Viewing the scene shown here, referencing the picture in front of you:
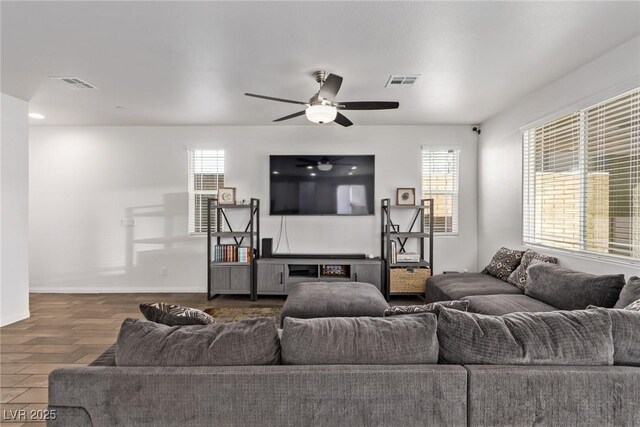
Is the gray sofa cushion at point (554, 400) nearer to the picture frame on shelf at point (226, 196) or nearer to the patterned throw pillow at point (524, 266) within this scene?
the patterned throw pillow at point (524, 266)

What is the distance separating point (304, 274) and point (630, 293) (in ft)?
11.5

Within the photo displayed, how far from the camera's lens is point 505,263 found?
3.88 metres

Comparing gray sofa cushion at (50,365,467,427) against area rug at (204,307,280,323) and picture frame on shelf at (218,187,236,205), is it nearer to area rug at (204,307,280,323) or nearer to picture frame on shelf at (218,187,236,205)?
area rug at (204,307,280,323)

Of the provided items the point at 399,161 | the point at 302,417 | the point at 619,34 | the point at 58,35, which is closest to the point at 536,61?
the point at 619,34

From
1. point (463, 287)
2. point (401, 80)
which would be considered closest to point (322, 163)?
point (401, 80)

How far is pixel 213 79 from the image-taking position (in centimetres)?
330

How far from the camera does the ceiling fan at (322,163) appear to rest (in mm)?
5090

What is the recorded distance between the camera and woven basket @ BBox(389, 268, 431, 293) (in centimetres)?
470

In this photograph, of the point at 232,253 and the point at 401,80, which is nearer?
the point at 401,80

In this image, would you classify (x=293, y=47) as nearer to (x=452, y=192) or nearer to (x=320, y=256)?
(x=320, y=256)

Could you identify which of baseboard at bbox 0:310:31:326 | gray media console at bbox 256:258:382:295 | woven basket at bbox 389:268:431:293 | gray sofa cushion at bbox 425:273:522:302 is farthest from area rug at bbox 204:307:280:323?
baseboard at bbox 0:310:31:326

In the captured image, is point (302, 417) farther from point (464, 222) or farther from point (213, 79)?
point (464, 222)

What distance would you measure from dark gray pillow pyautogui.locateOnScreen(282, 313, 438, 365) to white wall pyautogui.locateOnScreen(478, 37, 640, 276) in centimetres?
237

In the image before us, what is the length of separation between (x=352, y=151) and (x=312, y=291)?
2.61 metres
